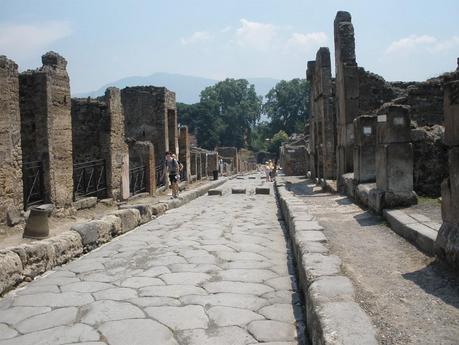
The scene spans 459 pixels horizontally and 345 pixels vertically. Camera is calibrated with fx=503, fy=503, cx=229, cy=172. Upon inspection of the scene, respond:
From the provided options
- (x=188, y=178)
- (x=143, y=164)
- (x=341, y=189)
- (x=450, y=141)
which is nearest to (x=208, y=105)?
(x=188, y=178)

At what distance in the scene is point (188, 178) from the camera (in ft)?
84.4

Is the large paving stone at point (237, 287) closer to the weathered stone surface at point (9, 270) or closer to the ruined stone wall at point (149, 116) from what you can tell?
the weathered stone surface at point (9, 270)

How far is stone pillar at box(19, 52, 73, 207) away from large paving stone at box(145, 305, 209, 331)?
881 centimetres

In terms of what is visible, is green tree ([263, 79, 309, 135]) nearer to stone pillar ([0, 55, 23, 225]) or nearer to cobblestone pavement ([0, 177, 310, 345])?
stone pillar ([0, 55, 23, 225])

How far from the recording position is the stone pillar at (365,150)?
33.3 feet

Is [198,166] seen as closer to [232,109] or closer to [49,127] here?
[49,127]

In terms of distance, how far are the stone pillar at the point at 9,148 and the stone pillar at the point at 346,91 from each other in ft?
26.0

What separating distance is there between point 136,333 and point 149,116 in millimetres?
19601

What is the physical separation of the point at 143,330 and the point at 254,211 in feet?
27.4

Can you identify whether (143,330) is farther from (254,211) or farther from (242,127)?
(242,127)

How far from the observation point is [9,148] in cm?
994

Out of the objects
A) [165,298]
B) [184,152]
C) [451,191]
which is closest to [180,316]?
[165,298]

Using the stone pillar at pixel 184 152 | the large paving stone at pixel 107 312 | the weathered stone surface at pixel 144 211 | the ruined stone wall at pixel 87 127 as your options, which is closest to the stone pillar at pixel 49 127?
the ruined stone wall at pixel 87 127

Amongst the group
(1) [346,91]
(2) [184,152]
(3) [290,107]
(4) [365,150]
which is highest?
(3) [290,107]
